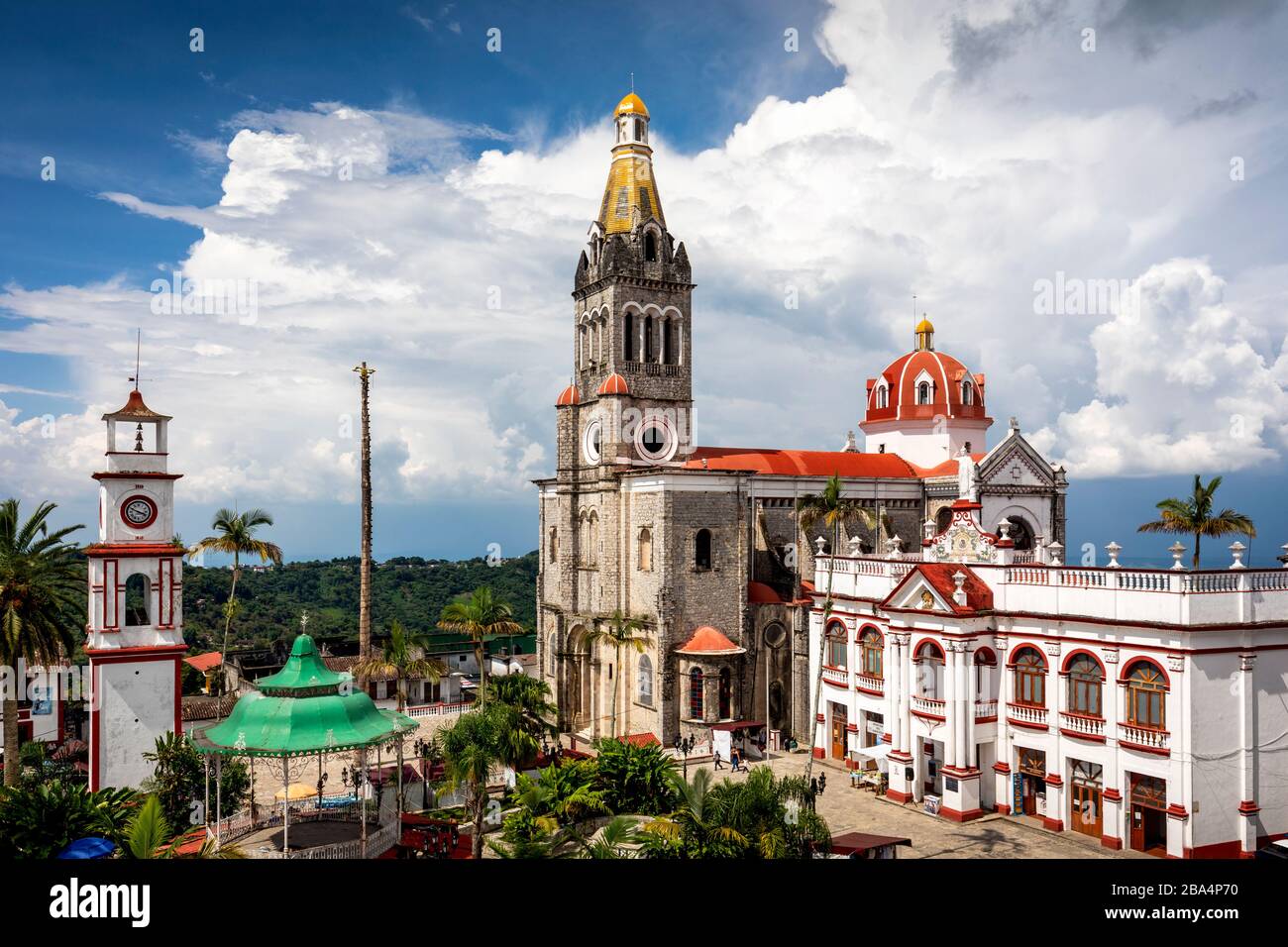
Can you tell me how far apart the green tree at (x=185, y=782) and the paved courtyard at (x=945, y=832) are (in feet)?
61.8

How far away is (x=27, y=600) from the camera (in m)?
32.1

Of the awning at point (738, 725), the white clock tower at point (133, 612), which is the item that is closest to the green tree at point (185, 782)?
the white clock tower at point (133, 612)

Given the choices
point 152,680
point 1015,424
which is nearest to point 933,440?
point 1015,424

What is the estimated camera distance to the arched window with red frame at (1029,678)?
32.2m

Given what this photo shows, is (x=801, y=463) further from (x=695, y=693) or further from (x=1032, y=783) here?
(x=1032, y=783)

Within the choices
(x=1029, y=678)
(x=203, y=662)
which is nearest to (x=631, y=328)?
(x=1029, y=678)

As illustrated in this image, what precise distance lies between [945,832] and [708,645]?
1407 cm

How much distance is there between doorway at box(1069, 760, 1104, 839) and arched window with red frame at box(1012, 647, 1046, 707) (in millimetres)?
2282

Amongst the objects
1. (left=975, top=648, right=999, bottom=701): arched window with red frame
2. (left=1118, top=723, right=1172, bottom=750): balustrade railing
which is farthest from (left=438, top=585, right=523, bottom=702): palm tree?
(left=1118, top=723, right=1172, bottom=750): balustrade railing

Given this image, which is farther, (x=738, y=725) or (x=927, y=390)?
(x=927, y=390)
